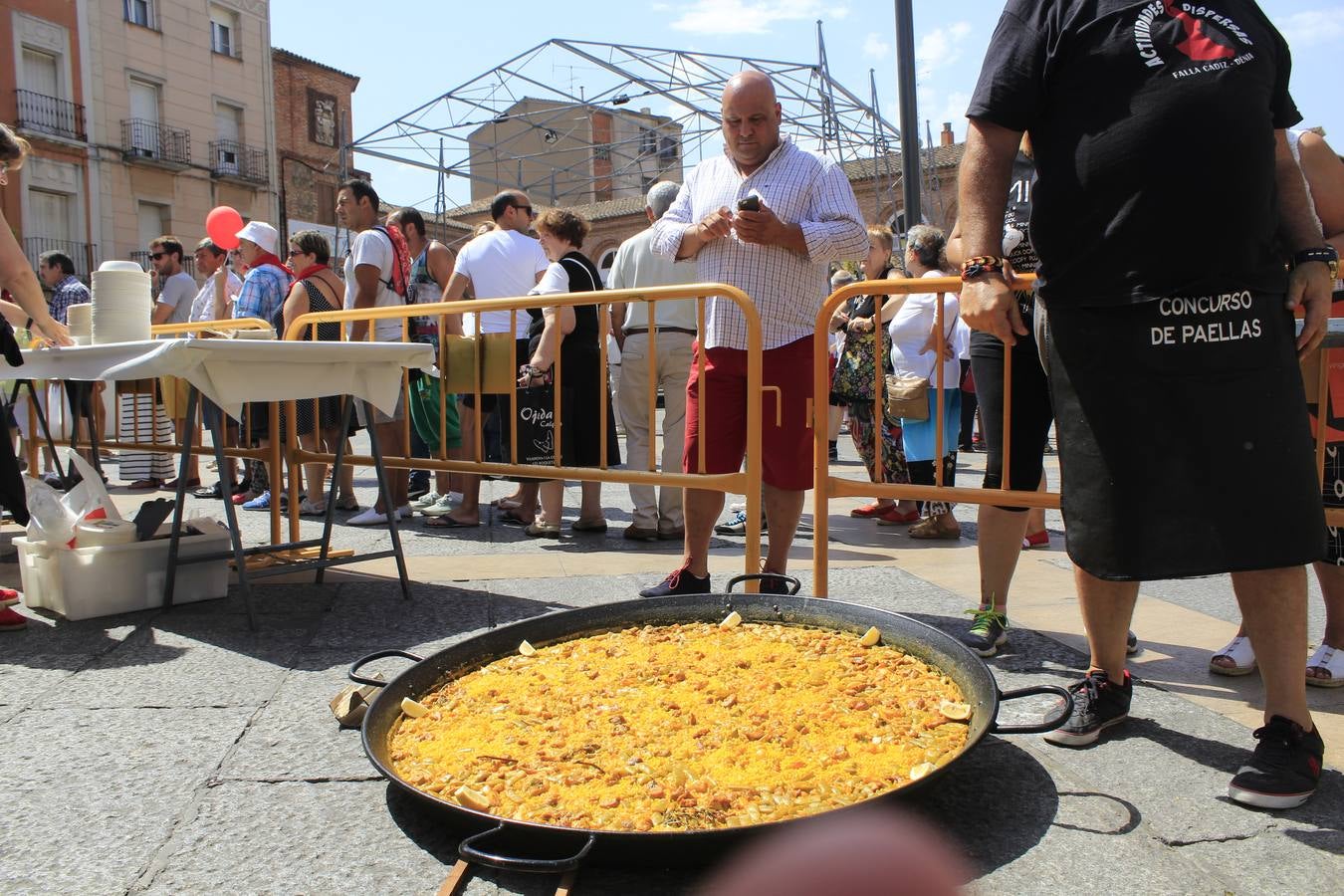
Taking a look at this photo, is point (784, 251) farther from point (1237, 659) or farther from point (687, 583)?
point (1237, 659)

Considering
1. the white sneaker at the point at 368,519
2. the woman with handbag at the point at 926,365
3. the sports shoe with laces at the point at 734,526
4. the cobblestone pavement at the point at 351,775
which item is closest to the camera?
the cobblestone pavement at the point at 351,775

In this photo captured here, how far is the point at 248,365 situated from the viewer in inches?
139

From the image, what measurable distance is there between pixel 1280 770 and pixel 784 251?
2326 millimetres

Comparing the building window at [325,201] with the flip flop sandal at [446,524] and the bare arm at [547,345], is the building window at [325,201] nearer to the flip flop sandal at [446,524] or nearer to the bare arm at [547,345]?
the flip flop sandal at [446,524]

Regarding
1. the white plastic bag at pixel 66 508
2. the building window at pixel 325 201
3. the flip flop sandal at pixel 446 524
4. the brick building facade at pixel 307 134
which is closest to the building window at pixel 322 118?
the brick building facade at pixel 307 134

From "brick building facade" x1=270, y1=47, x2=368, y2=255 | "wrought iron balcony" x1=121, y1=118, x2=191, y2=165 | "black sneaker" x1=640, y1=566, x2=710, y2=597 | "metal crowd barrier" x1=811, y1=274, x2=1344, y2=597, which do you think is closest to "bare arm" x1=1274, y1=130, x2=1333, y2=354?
"metal crowd barrier" x1=811, y1=274, x2=1344, y2=597

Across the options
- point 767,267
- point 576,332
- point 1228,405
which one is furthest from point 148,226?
point 1228,405

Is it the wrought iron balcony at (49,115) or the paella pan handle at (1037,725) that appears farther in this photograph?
the wrought iron balcony at (49,115)

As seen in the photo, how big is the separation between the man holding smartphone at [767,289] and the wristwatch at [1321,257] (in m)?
1.60

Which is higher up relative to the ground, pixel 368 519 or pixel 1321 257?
pixel 1321 257

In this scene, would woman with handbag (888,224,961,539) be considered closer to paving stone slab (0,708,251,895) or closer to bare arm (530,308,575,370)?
bare arm (530,308,575,370)

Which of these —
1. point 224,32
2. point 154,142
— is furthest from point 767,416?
point 224,32

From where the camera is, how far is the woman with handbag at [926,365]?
221 inches

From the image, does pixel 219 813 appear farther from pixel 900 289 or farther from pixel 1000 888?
pixel 900 289
